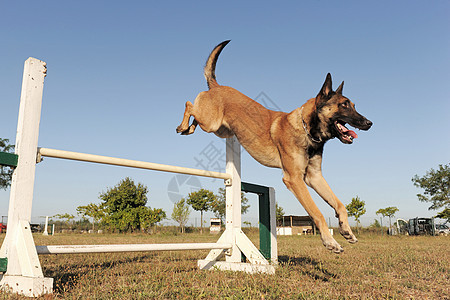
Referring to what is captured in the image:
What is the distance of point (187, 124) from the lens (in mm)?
3607

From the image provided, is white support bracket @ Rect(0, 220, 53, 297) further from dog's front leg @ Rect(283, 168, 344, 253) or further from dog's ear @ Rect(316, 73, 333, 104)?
dog's ear @ Rect(316, 73, 333, 104)

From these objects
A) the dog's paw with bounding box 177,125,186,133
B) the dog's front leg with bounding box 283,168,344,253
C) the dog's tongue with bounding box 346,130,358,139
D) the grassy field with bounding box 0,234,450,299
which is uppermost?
the dog's paw with bounding box 177,125,186,133

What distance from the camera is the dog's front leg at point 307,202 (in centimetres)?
249

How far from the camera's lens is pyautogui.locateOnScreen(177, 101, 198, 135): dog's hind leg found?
11.7 feet

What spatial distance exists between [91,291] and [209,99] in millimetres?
2229

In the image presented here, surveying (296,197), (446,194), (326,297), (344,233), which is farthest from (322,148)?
(446,194)

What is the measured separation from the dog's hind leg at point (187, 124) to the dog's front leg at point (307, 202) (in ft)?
4.13

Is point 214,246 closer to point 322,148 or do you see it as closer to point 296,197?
point 296,197

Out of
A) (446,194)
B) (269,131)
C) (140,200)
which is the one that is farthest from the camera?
(446,194)

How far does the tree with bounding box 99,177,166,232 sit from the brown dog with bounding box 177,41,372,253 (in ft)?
65.5

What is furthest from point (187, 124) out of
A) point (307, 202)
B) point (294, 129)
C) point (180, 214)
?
point (180, 214)

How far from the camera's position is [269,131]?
3.13 metres

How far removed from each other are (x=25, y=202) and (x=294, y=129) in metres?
2.40

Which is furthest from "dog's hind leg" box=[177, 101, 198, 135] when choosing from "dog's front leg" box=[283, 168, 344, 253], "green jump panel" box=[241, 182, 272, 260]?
"dog's front leg" box=[283, 168, 344, 253]
